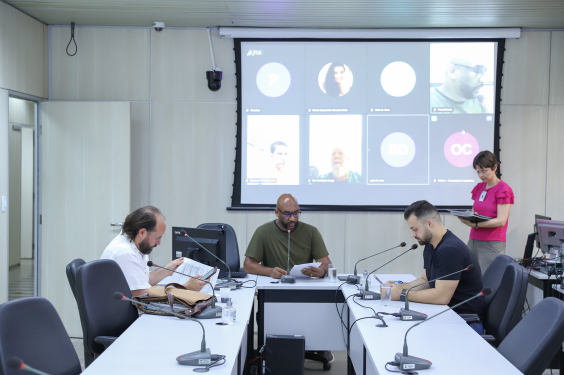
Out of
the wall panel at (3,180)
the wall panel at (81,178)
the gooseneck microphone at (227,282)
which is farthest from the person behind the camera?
the wall panel at (81,178)

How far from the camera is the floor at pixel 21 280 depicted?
577 cm

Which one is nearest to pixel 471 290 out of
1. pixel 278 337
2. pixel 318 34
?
pixel 278 337

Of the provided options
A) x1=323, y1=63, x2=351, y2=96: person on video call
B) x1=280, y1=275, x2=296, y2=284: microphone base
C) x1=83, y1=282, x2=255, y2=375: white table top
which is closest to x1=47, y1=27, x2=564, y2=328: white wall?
x1=323, y1=63, x2=351, y2=96: person on video call

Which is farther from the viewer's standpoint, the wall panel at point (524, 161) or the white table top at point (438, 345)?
the wall panel at point (524, 161)

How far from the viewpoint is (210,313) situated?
2559 mm

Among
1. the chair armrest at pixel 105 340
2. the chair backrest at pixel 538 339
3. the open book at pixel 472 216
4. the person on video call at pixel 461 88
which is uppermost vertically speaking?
the person on video call at pixel 461 88

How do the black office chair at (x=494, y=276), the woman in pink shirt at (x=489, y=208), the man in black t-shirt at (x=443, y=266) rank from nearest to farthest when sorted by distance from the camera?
1. the man in black t-shirt at (x=443, y=266)
2. the black office chair at (x=494, y=276)
3. the woman in pink shirt at (x=489, y=208)

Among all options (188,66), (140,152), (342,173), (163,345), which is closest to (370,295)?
(163,345)

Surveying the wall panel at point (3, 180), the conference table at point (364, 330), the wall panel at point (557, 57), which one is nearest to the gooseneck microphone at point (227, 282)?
the conference table at point (364, 330)

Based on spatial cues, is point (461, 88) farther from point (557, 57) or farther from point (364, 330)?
point (364, 330)

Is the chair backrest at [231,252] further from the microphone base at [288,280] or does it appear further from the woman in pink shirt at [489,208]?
the woman in pink shirt at [489,208]

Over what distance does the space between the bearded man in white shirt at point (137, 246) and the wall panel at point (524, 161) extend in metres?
3.53

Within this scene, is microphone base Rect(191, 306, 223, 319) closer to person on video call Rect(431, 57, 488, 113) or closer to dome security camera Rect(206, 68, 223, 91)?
dome security camera Rect(206, 68, 223, 91)

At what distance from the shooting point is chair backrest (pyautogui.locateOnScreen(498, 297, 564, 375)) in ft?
6.17
